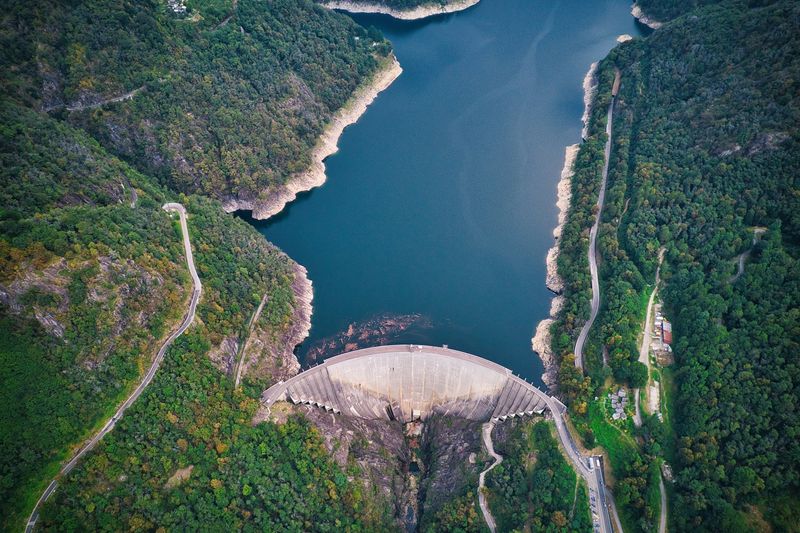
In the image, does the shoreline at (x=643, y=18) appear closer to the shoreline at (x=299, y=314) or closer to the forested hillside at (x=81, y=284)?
the shoreline at (x=299, y=314)

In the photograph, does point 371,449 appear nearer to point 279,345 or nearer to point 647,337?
point 279,345

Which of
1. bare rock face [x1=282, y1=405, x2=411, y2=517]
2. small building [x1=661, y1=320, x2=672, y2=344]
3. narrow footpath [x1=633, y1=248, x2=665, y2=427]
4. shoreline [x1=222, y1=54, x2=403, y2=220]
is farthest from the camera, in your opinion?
shoreline [x1=222, y1=54, x2=403, y2=220]

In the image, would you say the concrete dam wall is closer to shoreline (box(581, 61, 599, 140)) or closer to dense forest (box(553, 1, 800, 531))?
dense forest (box(553, 1, 800, 531))

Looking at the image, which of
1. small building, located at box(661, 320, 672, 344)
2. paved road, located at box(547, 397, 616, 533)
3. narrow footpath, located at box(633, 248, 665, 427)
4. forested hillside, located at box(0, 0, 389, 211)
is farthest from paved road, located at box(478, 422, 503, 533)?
forested hillside, located at box(0, 0, 389, 211)

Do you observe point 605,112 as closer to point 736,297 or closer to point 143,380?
point 736,297

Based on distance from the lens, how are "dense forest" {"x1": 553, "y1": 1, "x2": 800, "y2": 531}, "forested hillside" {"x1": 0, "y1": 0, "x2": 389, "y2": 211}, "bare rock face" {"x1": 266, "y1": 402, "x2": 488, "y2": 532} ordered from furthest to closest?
"forested hillside" {"x1": 0, "y1": 0, "x2": 389, "y2": 211}
"bare rock face" {"x1": 266, "y1": 402, "x2": 488, "y2": 532}
"dense forest" {"x1": 553, "y1": 1, "x2": 800, "y2": 531}

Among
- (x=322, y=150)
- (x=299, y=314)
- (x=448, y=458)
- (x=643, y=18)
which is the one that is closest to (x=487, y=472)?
(x=448, y=458)
